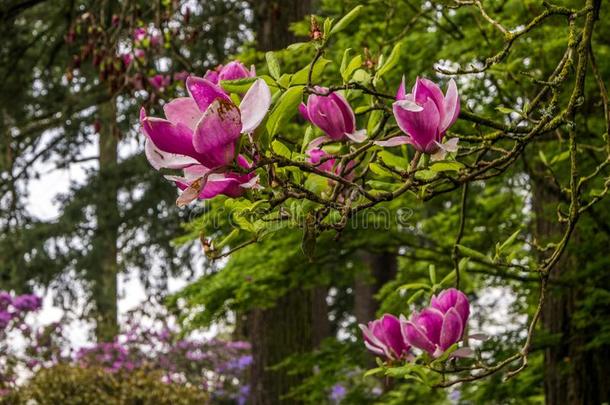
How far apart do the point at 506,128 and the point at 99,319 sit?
8.17 meters

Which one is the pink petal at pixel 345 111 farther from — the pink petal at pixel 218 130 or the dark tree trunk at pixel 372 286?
the dark tree trunk at pixel 372 286

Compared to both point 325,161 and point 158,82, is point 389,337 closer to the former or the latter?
point 325,161

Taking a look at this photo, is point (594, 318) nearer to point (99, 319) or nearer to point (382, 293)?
point (382, 293)

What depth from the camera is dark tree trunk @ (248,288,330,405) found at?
680cm

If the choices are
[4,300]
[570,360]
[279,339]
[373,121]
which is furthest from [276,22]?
[373,121]

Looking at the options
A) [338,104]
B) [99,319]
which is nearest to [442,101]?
[338,104]

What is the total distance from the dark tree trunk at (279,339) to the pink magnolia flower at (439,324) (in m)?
4.96

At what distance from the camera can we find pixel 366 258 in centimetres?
1291

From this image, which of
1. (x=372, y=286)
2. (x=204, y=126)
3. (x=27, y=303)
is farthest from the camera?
(x=372, y=286)

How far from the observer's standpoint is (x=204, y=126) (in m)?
1.20

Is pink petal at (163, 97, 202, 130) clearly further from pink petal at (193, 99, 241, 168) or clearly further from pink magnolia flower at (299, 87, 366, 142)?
pink magnolia flower at (299, 87, 366, 142)

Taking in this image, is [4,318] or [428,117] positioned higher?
[4,318]

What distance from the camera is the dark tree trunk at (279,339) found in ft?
22.3

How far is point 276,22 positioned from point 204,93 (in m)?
5.56
